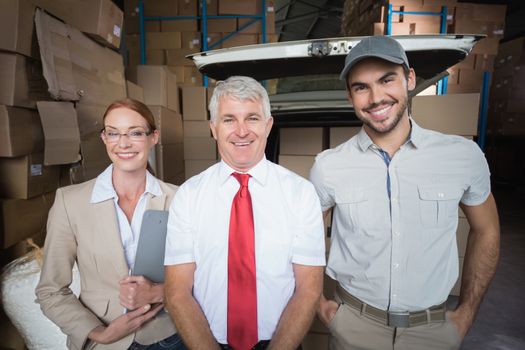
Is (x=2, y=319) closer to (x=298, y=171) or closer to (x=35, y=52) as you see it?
(x=35, y=52)

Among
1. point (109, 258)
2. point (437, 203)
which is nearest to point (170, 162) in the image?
point (109, 258)

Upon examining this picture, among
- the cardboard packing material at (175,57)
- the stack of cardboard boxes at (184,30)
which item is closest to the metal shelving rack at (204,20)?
the stack of cardboard boxes at (184,30)

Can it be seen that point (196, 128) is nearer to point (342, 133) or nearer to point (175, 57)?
point (175, 57)

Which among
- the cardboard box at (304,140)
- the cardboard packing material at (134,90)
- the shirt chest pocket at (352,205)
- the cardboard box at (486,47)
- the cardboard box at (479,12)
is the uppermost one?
the cardboard box at (479,12)

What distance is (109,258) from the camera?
1.09 metres

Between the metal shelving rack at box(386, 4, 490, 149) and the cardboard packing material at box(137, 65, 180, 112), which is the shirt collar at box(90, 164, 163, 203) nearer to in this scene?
the cardboard packing material at box(137, 65, 180, 112)

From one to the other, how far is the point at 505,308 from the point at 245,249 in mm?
2384

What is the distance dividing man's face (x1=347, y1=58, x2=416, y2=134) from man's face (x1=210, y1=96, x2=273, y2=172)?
0.37 metres

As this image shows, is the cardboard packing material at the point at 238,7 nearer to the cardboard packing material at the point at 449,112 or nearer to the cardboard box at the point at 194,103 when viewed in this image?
the cardboard box at the point at 194,103

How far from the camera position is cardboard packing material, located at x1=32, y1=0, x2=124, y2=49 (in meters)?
1.73

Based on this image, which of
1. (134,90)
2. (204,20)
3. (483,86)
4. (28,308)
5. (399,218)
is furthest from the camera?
(204,20)

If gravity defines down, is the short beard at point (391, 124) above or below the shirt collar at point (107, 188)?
above

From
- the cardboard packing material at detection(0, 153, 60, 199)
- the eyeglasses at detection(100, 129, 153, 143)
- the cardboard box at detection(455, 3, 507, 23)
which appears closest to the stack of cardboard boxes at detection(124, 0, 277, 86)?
the cardboard box at detection(455, 3, 507, 23)

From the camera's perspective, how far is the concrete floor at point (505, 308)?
1906 mm
